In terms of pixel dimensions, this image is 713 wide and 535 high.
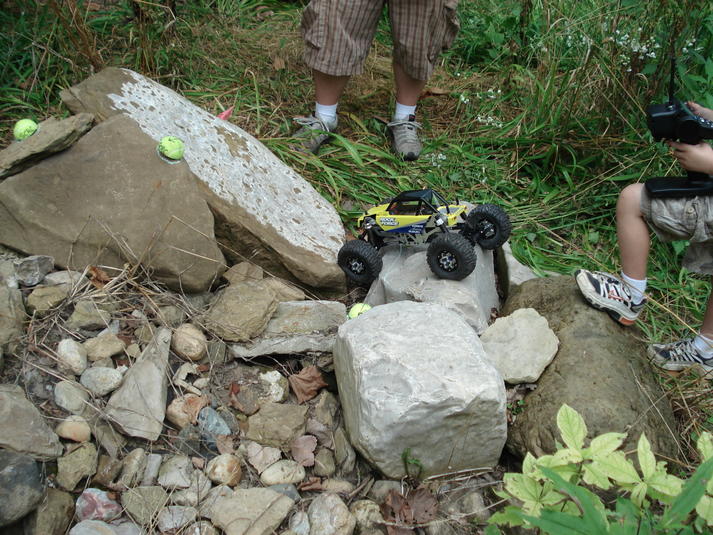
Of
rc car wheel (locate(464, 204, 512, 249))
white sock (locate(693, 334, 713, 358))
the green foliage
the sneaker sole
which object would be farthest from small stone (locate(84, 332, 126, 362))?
white sock (locate(693, 334, 713, 358))

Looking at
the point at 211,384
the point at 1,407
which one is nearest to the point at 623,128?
the point at 211,384

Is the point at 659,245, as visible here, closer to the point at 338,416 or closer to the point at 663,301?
the point at 663,301

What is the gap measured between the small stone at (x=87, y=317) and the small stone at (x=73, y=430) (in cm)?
→ 44

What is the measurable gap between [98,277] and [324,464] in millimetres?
1190

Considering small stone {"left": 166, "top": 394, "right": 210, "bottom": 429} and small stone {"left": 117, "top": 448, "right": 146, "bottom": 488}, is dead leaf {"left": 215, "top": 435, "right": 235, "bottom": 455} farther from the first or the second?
small stone {"left": 117, "top": 448, "right": 146, "bottom": 488}

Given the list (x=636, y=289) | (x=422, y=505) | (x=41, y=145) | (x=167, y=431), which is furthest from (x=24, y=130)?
(x=636, y=289)

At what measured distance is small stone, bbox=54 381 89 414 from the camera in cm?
217

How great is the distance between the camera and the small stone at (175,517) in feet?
6.47

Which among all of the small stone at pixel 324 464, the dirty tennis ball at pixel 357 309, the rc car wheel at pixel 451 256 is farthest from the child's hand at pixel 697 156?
the small stone at pixel 324 464

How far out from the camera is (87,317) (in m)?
2.46

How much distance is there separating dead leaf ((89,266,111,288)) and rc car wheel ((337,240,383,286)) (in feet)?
3.44

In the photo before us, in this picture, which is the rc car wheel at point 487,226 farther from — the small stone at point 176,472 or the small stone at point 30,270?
the small stone at point 30,270

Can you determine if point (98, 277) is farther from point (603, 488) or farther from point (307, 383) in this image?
point (603, 488)

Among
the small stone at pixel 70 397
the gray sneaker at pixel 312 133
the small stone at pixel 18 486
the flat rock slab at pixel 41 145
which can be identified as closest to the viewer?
the small stone at pixel 18 486
